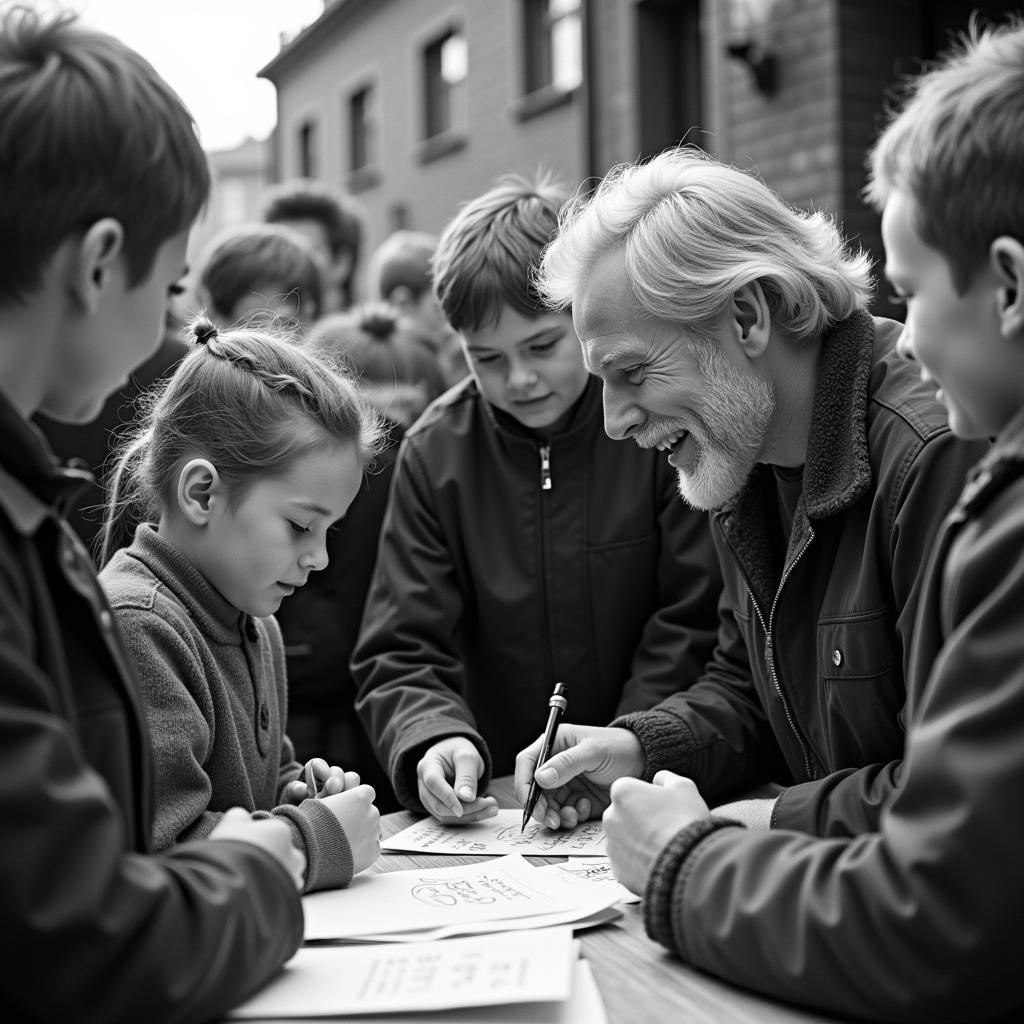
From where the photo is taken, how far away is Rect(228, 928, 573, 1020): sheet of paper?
1181 mm

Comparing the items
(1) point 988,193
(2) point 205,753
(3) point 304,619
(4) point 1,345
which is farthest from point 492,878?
(3) point 304,619

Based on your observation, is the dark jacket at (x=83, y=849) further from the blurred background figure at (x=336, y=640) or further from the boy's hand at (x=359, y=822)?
the blurred background figure at (x=336, y=640)

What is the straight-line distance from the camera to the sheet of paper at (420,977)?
118cm

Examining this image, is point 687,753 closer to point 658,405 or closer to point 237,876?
point 658,405

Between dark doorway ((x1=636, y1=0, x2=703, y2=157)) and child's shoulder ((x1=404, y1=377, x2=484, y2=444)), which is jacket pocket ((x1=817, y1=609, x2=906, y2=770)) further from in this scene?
dark doorway ((x1=636, y1=0, x2=703, y2=157))

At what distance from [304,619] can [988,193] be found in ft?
6.70

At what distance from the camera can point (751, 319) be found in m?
1.98

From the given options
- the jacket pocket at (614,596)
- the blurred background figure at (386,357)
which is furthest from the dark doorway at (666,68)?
the jacket pocket at (614,596)

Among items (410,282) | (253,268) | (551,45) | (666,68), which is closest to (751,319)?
(253,268)

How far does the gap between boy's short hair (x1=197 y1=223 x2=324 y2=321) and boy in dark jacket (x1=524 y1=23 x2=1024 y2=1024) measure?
2.71 meters

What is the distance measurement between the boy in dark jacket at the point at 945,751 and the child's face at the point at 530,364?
113 centimetres

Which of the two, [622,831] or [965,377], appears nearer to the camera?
[965,377]

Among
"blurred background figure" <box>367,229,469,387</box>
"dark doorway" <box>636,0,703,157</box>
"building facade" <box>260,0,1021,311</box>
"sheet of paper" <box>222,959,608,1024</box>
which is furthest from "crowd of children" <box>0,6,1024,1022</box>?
"dark doorway" <box>636,0,703,157</box>

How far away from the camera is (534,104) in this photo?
10.9 meters
